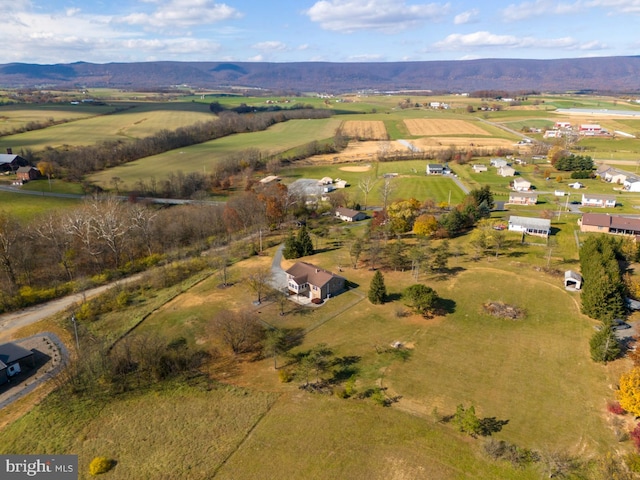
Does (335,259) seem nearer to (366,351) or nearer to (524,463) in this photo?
(366,351)

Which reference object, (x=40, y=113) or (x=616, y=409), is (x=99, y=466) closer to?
(x=616, y=409)

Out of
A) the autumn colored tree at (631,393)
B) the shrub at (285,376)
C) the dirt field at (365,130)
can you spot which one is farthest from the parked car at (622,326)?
the dirt field at (365,130)

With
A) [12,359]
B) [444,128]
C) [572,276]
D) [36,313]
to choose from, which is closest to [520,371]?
[572,276]

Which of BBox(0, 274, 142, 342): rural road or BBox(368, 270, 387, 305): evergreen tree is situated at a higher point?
BBox(368, 270, 387, 305): evergreen tree

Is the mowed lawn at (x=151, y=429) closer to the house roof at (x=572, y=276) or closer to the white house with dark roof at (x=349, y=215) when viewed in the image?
the house roof at (x=572, y=276)

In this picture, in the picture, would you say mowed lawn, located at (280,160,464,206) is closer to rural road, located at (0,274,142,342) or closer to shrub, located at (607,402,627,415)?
rural road, located at (0,274,142,342)

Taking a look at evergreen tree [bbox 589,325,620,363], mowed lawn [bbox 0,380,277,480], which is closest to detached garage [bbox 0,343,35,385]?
mowed lawn [bbox 0,380,277,480]

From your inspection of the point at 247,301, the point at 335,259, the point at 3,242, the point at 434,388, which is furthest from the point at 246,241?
the point at 434,388

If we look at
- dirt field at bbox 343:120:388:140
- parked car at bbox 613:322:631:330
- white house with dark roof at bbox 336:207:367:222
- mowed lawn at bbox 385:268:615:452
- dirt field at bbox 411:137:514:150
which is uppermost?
dirt field at bbox 343:120:388:140
